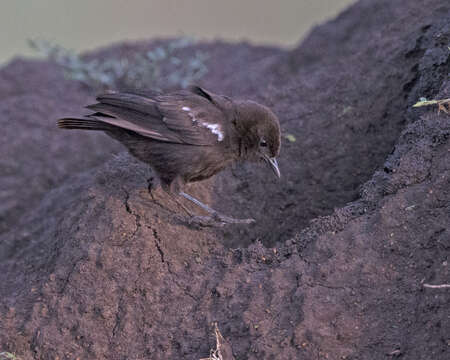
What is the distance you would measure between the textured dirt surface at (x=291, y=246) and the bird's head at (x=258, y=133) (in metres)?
0.36

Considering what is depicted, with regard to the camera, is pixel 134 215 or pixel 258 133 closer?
pixel 134 215

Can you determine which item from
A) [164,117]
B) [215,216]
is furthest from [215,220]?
[164,117]

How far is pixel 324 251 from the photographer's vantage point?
11.7ft

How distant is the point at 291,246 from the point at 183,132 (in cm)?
130

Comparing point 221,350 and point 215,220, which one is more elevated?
point 215,220

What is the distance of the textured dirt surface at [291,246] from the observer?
3.27 metres

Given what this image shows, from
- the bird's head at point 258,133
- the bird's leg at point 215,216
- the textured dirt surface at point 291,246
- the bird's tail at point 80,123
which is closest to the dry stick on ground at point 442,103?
the textured dirt surface at point 291,246

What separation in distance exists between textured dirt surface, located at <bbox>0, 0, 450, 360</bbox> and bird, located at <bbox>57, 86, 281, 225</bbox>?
0.28 metres

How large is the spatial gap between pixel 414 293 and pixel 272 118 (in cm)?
Result: 189

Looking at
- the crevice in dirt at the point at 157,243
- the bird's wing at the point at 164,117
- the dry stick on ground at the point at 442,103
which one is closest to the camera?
the dry stick on ground at the point at 442,103

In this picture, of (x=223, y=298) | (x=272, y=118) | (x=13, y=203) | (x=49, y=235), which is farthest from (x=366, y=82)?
(x=13, y=203)

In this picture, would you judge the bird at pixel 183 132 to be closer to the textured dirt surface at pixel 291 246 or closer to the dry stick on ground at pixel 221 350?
the textured dirt surface at pixel 291 246

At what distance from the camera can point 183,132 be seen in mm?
4469

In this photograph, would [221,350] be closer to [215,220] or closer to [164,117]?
[215,220]
